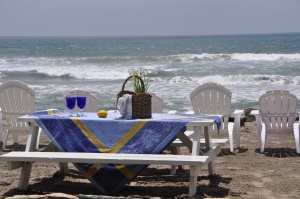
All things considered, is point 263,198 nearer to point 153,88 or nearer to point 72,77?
point 153,88

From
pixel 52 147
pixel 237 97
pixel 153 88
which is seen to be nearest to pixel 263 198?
pixel 52 147

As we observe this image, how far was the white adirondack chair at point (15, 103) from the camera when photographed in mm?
7801

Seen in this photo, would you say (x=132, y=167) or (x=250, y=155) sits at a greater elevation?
(x=132, y=167)

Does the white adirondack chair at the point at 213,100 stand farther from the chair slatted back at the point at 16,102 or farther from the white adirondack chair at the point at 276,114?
the chair slatted back at the point at 16,102

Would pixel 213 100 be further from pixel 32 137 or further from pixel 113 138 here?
pixel 32 137

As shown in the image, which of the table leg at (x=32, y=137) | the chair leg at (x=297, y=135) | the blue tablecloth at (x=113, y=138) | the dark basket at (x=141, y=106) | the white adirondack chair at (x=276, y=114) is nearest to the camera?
the blue tablecloth at (x=113, y=138)

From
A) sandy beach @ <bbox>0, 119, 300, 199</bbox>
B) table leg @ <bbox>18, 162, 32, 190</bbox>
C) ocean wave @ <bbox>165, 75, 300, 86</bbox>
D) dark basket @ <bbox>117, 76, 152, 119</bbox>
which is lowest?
ocean wave @ <bbox>165, 75, 300, 86</bbox>

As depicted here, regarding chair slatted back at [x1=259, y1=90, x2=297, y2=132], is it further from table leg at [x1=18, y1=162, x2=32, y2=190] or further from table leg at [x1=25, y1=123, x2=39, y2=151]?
table leg at [x1=18, y1=162, x2=32, y2=190]

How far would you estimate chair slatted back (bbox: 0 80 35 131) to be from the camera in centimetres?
781

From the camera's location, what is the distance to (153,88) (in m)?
18.9

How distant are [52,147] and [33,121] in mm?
357

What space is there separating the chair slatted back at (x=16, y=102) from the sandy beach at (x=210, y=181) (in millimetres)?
A: 1144

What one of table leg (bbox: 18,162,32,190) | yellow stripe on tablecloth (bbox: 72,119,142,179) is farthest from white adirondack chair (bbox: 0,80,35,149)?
yellow stripe on tablecloth (bbox: 72,119,142,179)

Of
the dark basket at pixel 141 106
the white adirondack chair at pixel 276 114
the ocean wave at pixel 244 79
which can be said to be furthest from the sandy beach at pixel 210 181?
the ocean wave at pixel 244 79
